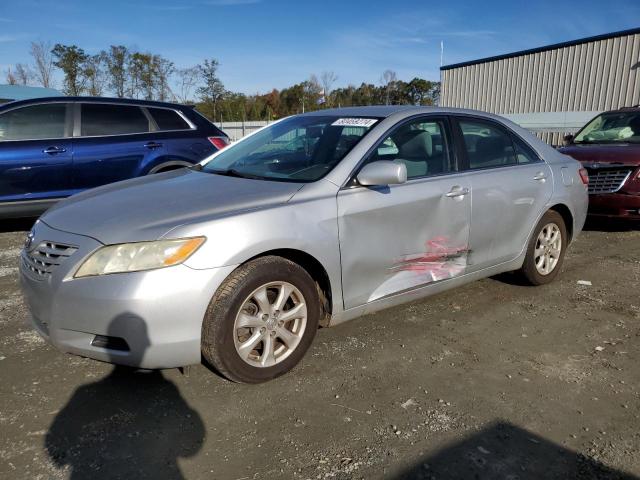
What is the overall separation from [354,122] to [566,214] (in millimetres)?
2365

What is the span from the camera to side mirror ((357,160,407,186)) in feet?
10.1

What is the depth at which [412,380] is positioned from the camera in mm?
3008

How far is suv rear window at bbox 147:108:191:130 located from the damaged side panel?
4.41 meters

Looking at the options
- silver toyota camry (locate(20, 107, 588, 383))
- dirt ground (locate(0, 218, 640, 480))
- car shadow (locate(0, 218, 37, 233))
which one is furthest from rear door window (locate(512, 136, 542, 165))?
car shadow (locate(0, 218, 37, 233))

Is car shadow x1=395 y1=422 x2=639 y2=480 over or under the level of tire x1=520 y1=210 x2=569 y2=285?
under

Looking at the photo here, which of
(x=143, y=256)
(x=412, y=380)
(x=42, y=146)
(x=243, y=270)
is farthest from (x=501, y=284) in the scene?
(x=42, y=146)

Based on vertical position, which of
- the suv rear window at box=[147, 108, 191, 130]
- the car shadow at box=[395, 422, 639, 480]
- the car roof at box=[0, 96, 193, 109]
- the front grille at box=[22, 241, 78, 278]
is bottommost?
the car shadow at box=[395, 422, 639, 480]

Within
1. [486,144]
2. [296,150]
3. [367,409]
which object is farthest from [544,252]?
[367,409]

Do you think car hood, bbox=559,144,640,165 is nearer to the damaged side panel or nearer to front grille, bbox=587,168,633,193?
front grille, bbox=587,168,633,193

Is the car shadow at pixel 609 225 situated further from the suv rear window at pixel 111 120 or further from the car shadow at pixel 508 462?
Answer: the suv rear window at pixel 111 120

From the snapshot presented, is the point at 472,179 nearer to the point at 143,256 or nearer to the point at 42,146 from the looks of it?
the point at 143,256

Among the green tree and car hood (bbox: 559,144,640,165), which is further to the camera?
the green tree

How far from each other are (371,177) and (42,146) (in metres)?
4.72

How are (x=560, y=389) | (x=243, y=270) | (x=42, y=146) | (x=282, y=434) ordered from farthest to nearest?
(x=42, y=146) < (x=560, y=389) < (x=243, y=270) < (x=282, y=434)
